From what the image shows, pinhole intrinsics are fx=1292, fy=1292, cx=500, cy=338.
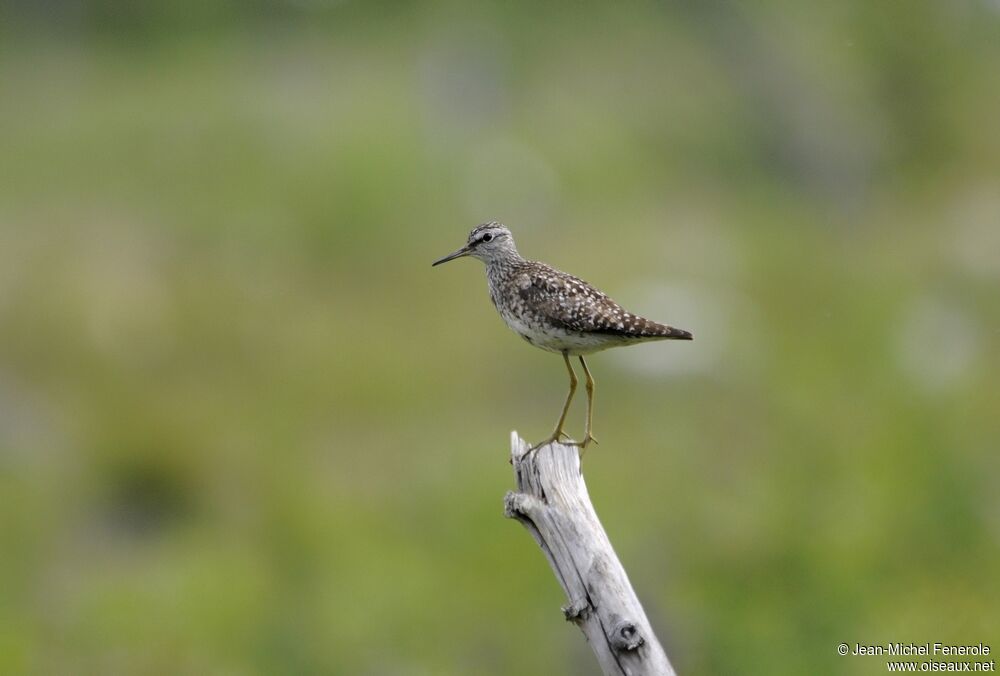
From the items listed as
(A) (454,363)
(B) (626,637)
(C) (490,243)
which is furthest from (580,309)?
(A) (454,363)

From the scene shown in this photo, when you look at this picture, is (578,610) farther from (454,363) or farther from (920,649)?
(454,363)

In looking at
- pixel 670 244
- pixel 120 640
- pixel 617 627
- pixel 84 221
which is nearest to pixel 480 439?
pixel 120 640

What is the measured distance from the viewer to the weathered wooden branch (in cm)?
710

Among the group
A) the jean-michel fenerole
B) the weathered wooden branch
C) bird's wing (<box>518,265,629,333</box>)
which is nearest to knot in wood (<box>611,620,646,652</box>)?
the weathered wooden branch

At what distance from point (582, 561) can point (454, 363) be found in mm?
14447

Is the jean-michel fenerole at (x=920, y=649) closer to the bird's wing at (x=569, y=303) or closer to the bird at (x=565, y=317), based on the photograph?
the bird at (x=565, y=317)

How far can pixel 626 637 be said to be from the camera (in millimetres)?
7086

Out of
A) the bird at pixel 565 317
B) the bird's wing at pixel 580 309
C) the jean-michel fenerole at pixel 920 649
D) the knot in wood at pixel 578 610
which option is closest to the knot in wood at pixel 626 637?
the knot in wood at pixel 578 610

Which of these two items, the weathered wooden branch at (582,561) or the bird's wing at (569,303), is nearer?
the weathered wooden branch at (582,561)

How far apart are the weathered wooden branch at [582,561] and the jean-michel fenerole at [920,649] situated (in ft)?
29.3

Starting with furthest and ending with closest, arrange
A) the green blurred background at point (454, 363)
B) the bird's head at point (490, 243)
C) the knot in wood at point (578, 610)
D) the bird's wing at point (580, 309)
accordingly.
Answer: the green blurred background at point (454, 363) → the bird's head at point (490, 243) → the bird's wing at point (580, 309) → the knot in wood at point (578, 610)

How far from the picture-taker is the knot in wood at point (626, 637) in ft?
23.2

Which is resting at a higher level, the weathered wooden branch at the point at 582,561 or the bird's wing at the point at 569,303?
the bird's wing at the point at 569,303

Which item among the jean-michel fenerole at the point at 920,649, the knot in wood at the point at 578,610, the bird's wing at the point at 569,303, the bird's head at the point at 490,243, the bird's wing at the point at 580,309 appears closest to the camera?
the knot in wood at the point at 578,610
